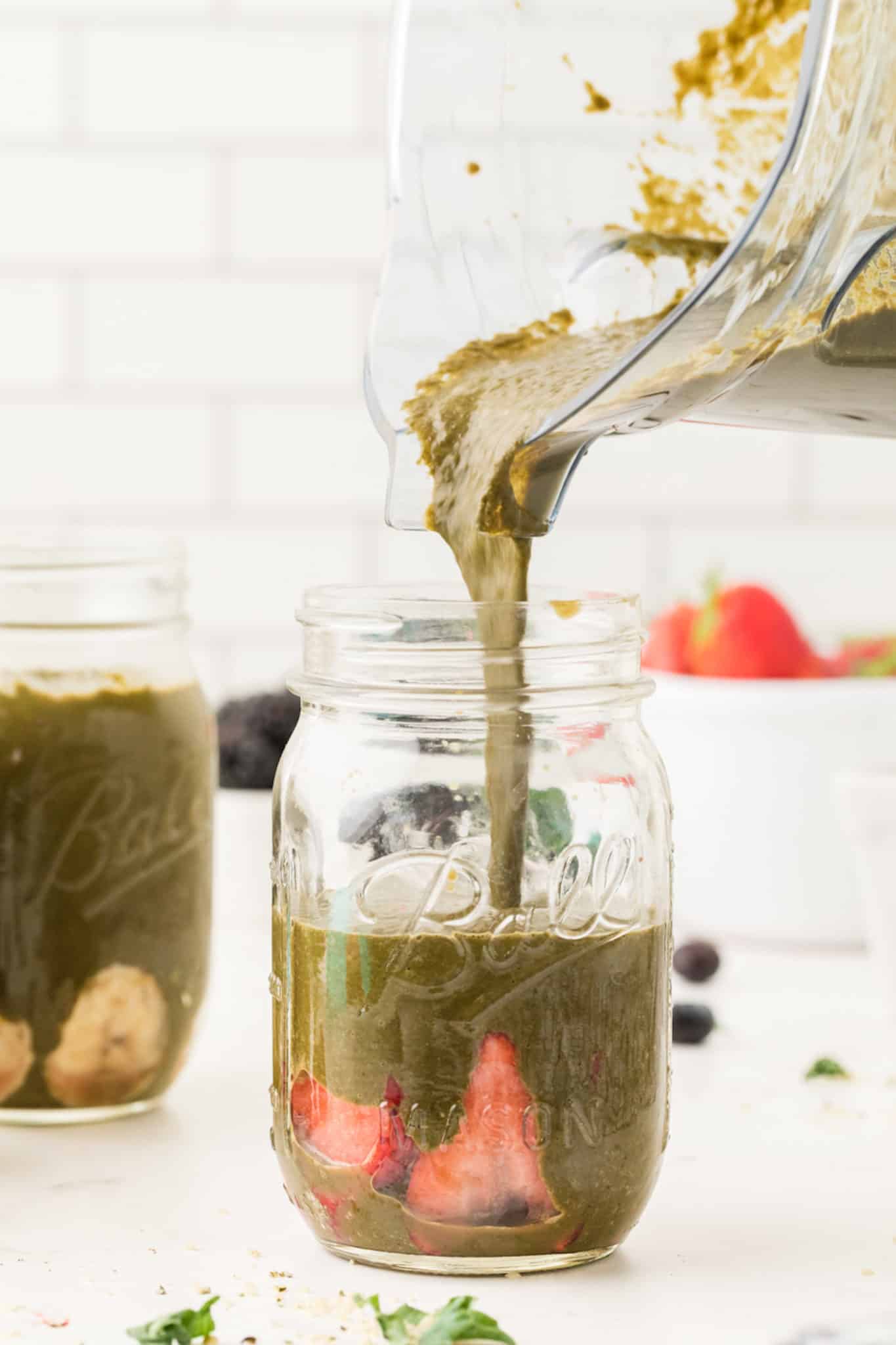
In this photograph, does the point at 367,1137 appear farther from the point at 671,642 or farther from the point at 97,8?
the point at 97,8

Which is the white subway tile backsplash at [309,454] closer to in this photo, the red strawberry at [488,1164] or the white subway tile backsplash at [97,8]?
the white subway tile backsplash at [97,8]

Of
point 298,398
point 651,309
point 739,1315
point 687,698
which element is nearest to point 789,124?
point 651,309

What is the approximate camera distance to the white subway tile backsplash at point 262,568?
2291 mm

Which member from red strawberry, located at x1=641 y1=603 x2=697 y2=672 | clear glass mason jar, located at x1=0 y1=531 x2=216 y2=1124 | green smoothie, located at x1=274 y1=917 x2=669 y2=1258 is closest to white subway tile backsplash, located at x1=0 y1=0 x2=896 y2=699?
red strawberry, located at x1=641 y1=603 x2=697 y2=672

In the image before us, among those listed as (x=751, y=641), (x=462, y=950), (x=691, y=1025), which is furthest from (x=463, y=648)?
(x=751, y=641)

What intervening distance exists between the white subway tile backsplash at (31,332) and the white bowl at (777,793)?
112 centimetres

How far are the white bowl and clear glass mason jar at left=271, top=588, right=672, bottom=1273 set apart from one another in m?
0.61

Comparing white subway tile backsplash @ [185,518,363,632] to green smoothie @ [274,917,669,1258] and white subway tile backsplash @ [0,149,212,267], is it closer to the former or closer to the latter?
white subway tile backsplash @ [0,149,212,267]

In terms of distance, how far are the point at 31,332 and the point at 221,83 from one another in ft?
1.28

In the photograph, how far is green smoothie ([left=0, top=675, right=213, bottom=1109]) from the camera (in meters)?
0.99

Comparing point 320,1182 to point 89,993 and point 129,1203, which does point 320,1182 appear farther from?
point 89,993

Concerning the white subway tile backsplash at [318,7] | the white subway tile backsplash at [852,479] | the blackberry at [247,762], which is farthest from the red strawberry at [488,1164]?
the white subway tile backsplash at [318,7]

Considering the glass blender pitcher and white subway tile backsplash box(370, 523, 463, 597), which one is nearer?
the glass blender pitcher

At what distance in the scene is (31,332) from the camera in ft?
7.38
